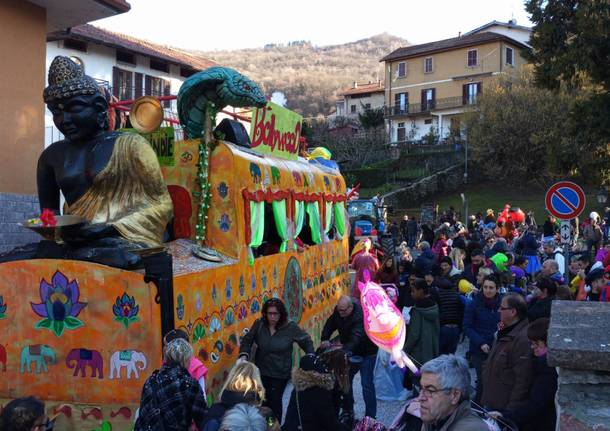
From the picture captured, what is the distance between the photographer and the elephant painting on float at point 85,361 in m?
6.13

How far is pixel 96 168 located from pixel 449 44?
51.0 metres

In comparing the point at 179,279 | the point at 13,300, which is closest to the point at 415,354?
the point at 179,279

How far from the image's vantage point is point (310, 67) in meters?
146

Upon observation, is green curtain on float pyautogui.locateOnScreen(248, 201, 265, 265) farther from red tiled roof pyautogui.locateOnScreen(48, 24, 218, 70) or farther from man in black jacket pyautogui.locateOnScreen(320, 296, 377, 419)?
red tiled roof pyautogui.locateOnScreen(48, 24, 218, 70)

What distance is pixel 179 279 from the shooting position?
21.0ft

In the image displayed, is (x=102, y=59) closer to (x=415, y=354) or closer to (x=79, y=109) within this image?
(x=79, y=109)

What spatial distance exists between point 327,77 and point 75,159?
401ft

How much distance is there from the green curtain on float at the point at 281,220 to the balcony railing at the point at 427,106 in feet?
149

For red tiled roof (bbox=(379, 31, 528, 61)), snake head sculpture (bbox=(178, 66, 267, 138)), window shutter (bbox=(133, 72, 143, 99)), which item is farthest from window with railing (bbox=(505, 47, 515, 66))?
snake head sculpture (bbox=(178, 66, 267, 138))

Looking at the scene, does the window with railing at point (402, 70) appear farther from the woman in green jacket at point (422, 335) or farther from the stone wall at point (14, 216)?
the woman in green jacket at point (422, 335)

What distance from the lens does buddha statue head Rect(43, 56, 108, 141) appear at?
696 centimetres

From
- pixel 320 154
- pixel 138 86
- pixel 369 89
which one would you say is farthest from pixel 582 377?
pixel 369 89

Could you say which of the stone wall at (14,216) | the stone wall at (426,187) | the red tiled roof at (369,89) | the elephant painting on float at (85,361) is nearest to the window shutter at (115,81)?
the stone wall at (426,187)

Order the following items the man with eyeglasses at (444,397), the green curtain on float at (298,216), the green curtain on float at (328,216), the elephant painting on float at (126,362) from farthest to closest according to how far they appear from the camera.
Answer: the green curtain on float at (328,216), the green curtain on float at (298,216), the elephant painting on float at (126,362), the man with eyeglasses at (444,397)
